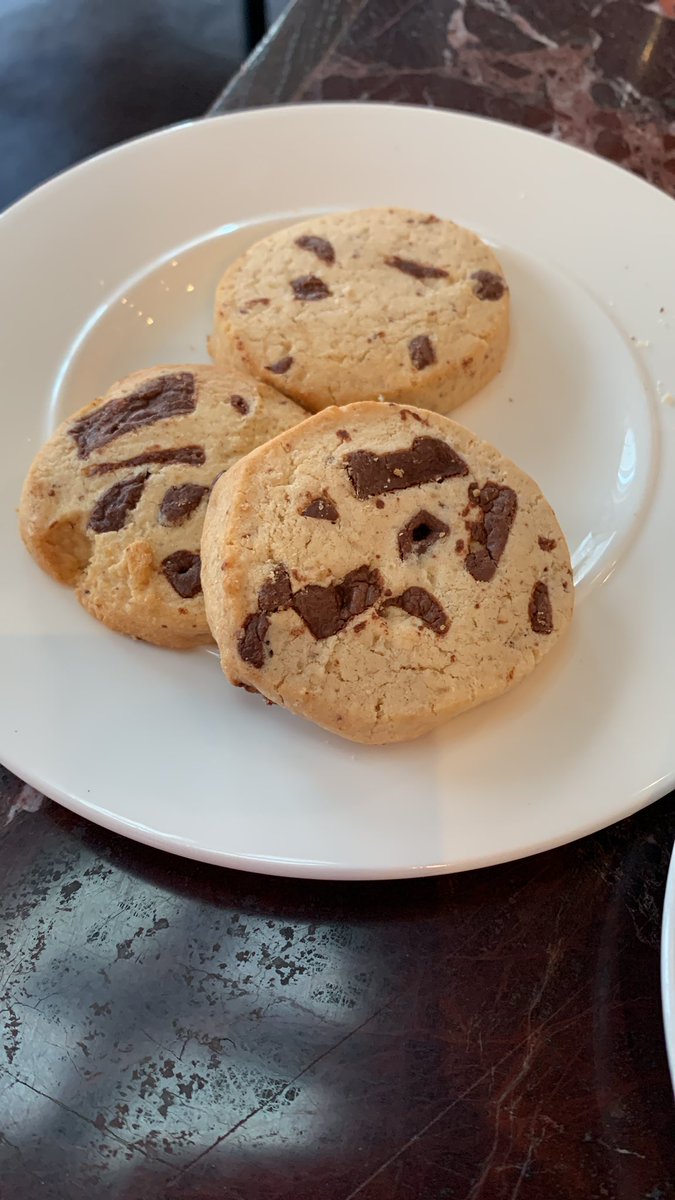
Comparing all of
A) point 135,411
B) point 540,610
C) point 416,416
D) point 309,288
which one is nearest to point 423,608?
point 540,610

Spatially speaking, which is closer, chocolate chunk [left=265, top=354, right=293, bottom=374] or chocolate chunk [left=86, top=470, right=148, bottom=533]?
chocolate chunk [left=86, top=470, right=148, bottom=533]

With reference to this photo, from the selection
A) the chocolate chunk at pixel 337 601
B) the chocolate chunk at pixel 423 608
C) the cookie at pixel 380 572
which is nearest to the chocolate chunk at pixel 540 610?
the cookie at pixel 380 572

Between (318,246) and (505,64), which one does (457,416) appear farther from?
(505,64)

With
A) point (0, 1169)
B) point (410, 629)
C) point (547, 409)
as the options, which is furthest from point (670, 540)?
point (0, 1169)

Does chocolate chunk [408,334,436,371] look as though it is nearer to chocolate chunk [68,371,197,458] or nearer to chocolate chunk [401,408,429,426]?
chocolate chunk [401,408,429,426]

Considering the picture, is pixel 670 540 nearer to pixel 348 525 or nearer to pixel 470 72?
pixel 348 525

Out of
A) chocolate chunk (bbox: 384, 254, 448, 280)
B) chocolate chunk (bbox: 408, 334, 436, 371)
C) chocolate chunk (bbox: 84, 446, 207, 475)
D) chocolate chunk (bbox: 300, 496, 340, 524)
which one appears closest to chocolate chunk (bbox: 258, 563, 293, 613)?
chocolate chunk (bbox: 300, 496, 340, 524)

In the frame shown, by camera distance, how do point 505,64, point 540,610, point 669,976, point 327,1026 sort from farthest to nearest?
point 505,64, point 540,610, point 327,1026, point 669,976
